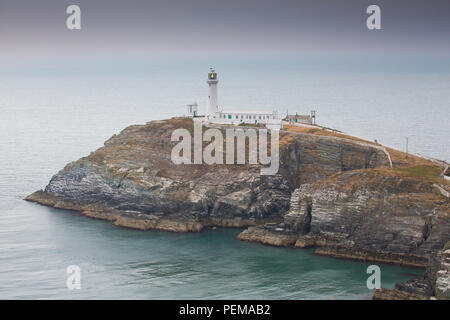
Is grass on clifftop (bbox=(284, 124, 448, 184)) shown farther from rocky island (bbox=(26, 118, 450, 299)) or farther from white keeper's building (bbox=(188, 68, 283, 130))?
white keeper's building (bbox=(188, 68, 283, 130))

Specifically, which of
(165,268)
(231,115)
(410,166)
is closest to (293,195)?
(410,166)

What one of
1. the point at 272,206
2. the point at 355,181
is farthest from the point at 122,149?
the point at 355,181

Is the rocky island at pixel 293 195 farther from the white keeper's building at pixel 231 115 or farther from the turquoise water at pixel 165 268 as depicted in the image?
the white keeper's building at pixel 231 115

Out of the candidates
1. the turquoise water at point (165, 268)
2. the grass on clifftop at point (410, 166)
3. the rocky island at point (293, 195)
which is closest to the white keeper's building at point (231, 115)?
the rocky island at point (293, 195)

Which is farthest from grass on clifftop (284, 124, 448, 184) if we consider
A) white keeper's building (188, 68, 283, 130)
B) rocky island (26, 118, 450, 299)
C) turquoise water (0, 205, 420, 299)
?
turquoise water (0, 205, 420, 299)

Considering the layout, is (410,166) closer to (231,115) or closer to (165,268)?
(231,115)

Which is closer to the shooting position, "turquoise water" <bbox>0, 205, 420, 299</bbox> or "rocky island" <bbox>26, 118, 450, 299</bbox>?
"turquoise water" <bbox>0, 205, 420, 299</bbox>
